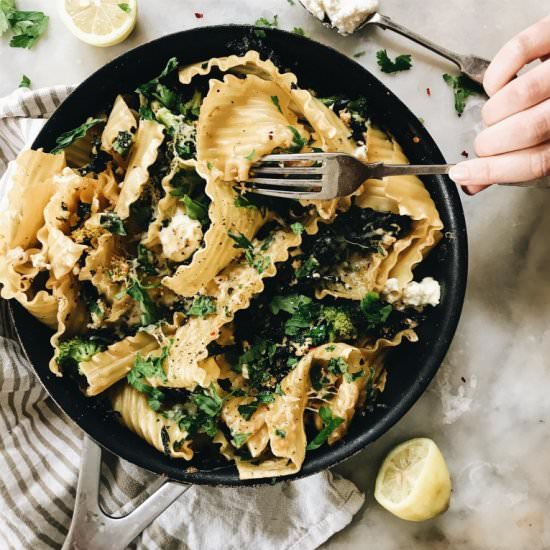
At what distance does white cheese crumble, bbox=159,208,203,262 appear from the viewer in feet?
7.71

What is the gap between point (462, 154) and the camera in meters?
2.81

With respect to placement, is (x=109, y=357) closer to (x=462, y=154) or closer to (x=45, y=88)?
(x=45, y=88)

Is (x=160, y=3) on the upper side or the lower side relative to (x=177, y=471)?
upper

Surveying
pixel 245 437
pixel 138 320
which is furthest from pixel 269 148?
pixel 245 437

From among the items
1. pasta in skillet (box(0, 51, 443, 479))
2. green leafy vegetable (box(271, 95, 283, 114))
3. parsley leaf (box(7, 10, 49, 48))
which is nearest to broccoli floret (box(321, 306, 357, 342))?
pasta in skillet (box(0, 51, 443, 479))

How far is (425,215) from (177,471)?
125 cm

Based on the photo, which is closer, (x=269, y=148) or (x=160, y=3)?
(x=269, y=148)

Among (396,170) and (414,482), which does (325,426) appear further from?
(396,170)

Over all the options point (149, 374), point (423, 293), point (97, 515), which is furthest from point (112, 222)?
point (97, 515)

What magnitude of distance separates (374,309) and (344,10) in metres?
1.17

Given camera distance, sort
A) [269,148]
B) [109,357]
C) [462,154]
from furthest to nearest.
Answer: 1. [462,154]
2. [109,357]
3. [269,148]

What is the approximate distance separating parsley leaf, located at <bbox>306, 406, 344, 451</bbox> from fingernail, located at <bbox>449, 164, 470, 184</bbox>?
893 millimetres

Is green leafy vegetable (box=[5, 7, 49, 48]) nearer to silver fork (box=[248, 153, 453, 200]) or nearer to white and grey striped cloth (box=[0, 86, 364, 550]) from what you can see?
white and grey striped cloth (box=[0, 86, 364, 550])

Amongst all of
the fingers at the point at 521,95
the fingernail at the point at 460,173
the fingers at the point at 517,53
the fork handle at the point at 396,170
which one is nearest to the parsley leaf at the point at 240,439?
the fork handle at the point at 396,170
